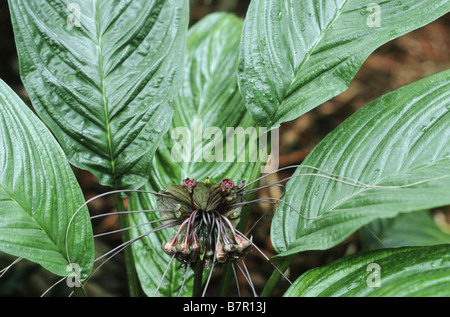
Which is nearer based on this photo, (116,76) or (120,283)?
(116,76)

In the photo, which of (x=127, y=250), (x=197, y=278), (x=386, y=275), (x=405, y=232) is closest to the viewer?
(x=386, y=275)

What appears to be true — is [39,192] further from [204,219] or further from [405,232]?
[405,232]

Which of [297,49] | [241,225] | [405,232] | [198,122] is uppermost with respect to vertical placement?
[297,49]

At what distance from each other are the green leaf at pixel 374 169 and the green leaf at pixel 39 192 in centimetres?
30

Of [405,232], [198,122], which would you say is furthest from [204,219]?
[405,232]

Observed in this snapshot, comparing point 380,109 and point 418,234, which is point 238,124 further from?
point 418,234

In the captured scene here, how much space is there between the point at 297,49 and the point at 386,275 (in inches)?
14.2

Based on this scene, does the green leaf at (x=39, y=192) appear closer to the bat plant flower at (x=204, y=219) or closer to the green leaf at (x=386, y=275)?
the bat plant flower at (x=204, y=219)

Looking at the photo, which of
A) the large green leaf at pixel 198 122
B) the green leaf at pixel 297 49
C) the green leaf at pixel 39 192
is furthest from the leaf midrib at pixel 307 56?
the green leaf at pixel 39 192

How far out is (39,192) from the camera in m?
0.59
